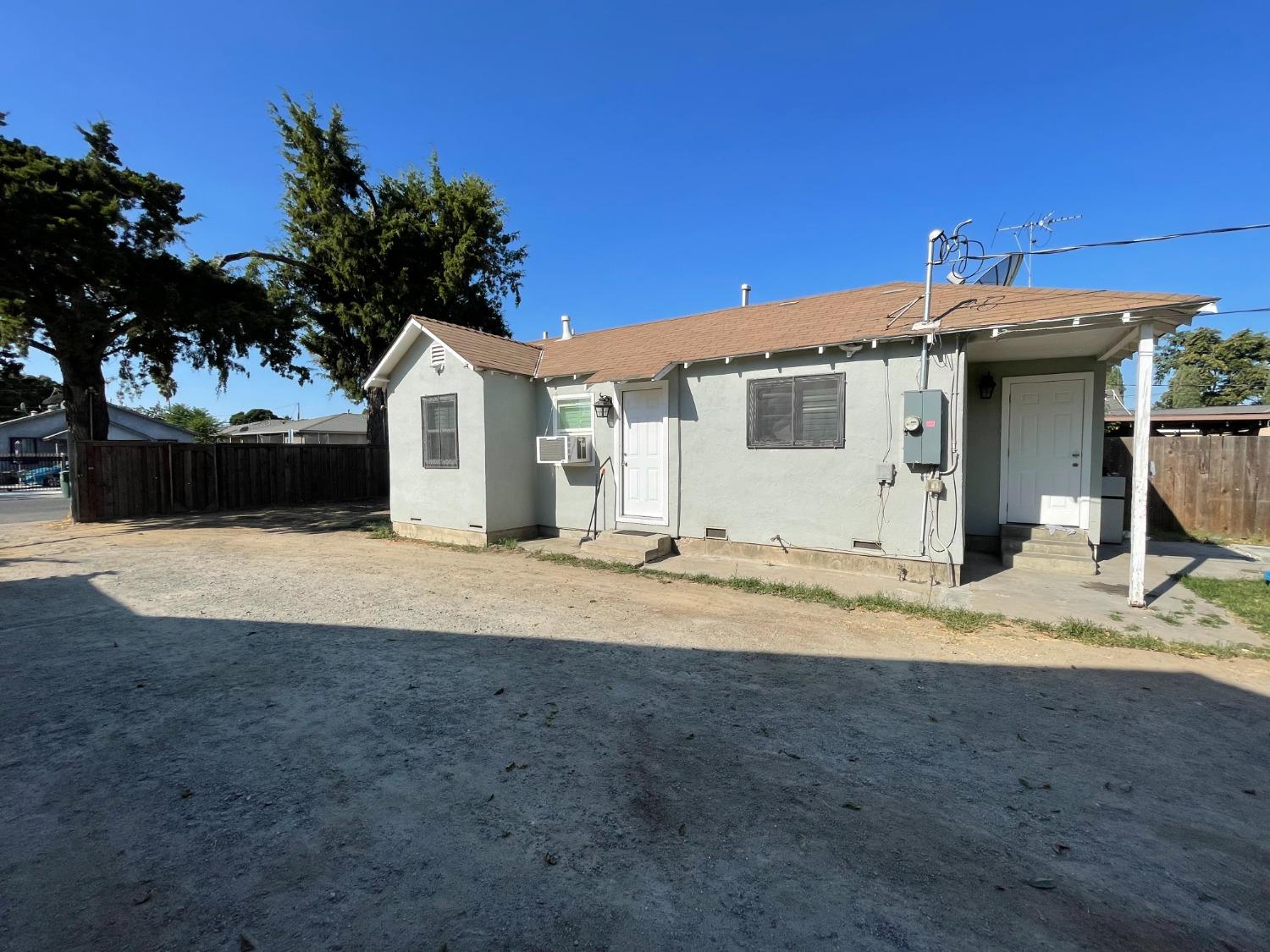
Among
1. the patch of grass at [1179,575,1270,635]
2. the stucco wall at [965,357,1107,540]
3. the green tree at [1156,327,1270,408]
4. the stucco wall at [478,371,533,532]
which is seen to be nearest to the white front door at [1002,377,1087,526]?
the stucco wall at [965,357,1107,540]

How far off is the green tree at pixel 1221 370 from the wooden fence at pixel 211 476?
44769 mm

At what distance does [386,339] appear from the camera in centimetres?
1838

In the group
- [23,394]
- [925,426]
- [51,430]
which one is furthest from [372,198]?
[23,394]

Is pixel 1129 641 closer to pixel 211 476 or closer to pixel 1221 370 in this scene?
pixel 211 476

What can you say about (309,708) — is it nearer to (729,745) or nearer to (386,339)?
(729,745)

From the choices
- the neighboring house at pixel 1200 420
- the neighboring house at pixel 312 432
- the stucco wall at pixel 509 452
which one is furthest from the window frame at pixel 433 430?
the neighboring house at pixel 312 432

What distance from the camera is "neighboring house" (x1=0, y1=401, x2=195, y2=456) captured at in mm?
35562

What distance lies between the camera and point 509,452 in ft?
33.9

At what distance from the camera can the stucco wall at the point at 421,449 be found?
1001 centimetres

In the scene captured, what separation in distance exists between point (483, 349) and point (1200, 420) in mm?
18539

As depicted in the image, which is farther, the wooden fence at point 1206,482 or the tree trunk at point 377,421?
the tree trunk at point 377,421

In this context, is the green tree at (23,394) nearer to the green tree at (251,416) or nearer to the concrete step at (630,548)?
the green tree at (251,416)

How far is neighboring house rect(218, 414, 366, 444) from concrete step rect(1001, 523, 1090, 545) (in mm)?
40546

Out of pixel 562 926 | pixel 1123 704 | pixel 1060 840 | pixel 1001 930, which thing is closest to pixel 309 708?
pixel 562 926
